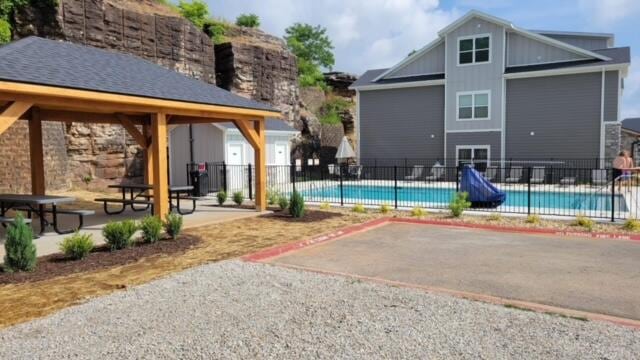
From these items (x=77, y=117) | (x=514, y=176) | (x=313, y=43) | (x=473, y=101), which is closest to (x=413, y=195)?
(x=514, y=176)

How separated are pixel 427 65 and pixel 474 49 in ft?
9.21

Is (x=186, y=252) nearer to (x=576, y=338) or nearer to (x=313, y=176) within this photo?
(x=576, y=338)

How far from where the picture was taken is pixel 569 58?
23969 millimetres

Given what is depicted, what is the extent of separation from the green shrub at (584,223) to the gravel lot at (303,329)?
6.60 metres

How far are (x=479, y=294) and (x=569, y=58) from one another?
2224 centimetres

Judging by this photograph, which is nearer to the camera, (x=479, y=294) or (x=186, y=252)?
(x=479, y=294)

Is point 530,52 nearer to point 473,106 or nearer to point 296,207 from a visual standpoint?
point 473,106

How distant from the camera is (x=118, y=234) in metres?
8.11

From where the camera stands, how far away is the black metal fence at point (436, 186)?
51.0 feet

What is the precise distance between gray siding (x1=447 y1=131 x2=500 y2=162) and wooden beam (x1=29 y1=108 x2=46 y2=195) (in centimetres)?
2012

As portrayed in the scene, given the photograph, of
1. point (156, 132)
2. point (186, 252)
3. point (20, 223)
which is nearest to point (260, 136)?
point (156, 132)

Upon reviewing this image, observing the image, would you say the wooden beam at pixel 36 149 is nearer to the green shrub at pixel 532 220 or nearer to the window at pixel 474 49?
the green shrub at pixel 532 220

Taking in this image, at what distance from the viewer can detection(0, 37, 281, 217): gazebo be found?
7.99 metres

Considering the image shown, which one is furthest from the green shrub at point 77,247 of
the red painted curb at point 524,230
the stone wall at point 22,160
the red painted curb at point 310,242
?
the stone wall at point 22,160
